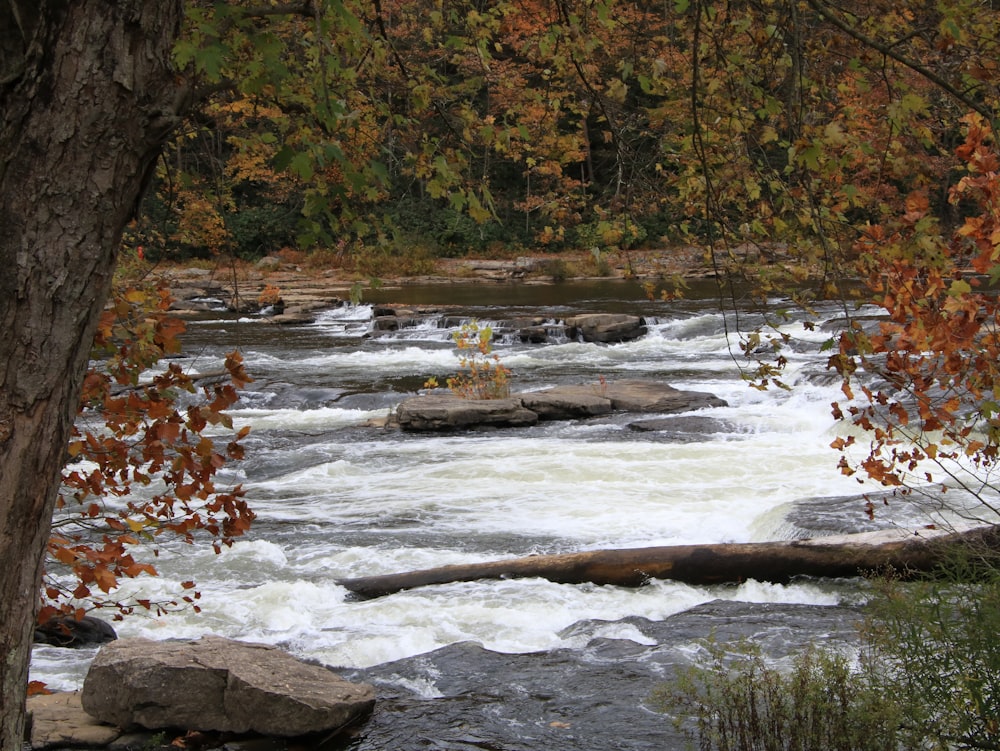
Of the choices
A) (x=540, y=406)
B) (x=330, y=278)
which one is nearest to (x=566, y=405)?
(x=540, y=406)

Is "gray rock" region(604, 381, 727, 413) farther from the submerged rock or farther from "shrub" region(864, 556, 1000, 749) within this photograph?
"shrub" region(864, 556, 1000, 749)

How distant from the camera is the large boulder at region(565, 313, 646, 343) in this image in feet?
61.4

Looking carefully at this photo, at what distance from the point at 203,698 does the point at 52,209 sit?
3.04m

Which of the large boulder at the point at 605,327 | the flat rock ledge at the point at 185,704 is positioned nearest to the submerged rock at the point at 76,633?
the flat rock ledge at the point at 185,704

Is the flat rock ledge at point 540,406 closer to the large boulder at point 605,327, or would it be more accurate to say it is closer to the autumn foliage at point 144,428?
the large boulder at point 605,327

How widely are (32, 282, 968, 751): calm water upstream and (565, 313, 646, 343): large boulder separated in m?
3.64

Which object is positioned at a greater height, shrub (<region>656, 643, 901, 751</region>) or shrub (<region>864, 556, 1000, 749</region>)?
shrub (<region>864, 556, 1000, 749</region>)

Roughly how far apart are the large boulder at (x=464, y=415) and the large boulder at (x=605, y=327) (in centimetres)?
679

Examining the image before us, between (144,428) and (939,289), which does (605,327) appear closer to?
(939,289)

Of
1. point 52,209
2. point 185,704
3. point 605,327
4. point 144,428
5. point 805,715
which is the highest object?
point 52,209

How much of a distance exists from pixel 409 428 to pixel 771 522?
5370 millimetres

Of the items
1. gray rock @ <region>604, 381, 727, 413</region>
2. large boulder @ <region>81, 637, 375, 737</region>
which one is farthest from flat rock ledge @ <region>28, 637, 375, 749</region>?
gray rock @ <region>604, 381, 727, 413</region>

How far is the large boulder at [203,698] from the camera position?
473 cm

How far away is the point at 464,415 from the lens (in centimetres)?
1188
